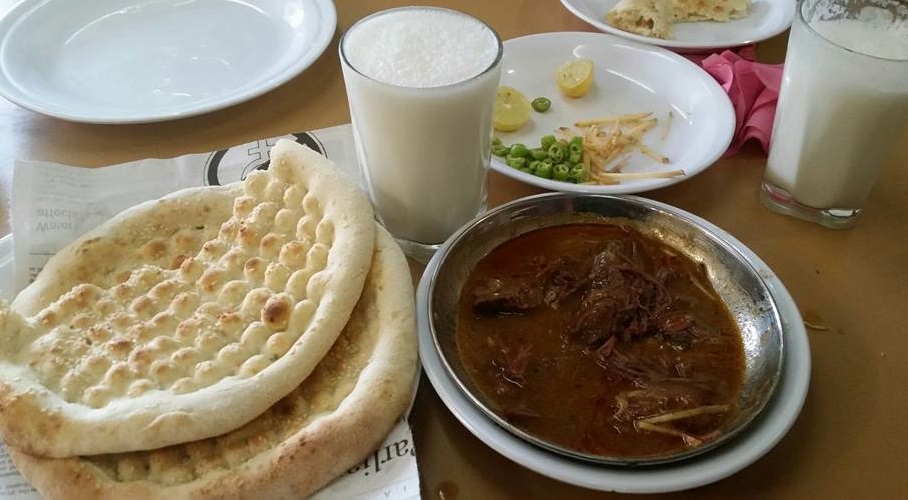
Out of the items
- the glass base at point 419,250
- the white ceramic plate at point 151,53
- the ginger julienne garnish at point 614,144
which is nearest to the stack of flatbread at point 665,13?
the ginger julienne garnish at point 614,144

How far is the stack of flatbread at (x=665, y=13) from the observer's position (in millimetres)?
2604

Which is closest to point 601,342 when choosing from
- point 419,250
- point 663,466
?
point 663,466

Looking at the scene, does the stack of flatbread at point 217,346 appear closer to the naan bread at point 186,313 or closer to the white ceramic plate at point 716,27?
the naan bread at point 186,313

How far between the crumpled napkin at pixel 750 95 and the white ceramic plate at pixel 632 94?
0.06m

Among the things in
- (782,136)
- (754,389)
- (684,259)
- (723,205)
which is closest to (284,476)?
(754,389)

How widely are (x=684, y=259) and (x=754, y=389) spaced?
39 cm

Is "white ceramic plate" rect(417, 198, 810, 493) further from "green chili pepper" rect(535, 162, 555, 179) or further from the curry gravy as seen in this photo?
"green chili pepper" rect(535, 162, 555, 179)

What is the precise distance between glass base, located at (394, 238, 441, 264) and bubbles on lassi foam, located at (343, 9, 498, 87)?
1.52ft

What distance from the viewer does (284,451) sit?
1307 mm

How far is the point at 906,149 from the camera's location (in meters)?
2.24

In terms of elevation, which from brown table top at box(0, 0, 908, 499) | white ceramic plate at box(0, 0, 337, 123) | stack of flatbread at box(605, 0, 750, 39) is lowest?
brown table top at box(0, 0, 908, 499)

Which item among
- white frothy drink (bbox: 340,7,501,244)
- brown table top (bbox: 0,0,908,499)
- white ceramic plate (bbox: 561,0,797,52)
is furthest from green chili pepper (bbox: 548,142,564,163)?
white ceramic plate (bbox: 561,0,797,52)

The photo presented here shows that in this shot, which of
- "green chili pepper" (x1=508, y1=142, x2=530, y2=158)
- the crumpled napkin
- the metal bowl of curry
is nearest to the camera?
the metal bowl of curry

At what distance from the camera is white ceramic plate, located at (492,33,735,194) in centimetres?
213
